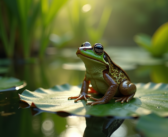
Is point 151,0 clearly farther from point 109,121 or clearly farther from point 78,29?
point 109,121

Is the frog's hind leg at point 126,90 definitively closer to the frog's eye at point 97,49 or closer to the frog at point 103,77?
the frog at point 103,77

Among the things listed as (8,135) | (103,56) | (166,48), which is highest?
(103,56)

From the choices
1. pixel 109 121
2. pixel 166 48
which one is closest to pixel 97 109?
pixel 109 121

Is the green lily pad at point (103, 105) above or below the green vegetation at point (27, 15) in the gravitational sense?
below

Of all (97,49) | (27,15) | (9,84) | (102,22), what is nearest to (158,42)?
(27,15)

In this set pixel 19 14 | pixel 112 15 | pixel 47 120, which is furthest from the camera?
pixel 112 15

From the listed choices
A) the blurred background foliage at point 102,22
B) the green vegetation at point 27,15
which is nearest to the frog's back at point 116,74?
the green vegetation at point 27,15

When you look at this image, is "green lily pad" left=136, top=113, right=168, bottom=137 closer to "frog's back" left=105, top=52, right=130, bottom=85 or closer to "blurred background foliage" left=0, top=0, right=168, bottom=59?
"frog's back" left=105, top=52, right=130, bottom=85
